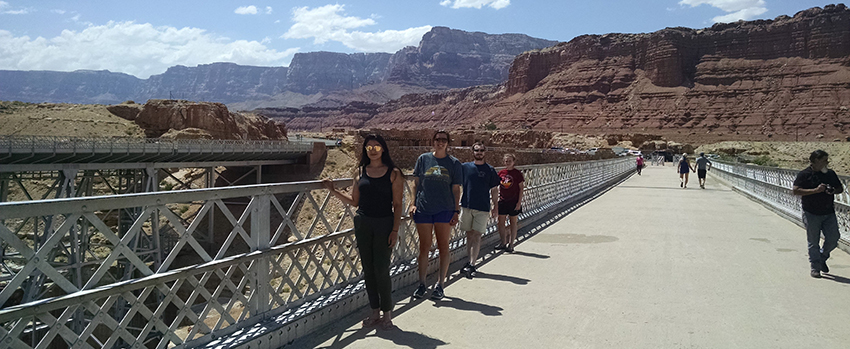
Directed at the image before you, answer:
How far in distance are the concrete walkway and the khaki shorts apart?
65cm

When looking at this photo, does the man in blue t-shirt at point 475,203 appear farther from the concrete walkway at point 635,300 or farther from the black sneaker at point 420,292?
the black sneaker at point 420,292

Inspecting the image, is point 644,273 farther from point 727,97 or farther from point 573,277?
point 727,97

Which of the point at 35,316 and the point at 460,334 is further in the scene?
the point at 460,334

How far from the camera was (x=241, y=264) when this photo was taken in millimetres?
4043

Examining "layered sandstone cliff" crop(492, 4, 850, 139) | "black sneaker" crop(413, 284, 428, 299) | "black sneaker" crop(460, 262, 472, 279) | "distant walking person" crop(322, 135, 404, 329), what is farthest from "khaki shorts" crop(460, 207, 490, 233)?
"layered sandstone cliff" crop(492, 4, 850, 139)

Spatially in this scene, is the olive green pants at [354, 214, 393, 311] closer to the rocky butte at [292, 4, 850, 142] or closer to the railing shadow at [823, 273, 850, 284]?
the railing shadow at [823, 273, 850, 284]

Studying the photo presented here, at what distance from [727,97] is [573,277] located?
110m

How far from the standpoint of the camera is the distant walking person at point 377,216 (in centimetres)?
453

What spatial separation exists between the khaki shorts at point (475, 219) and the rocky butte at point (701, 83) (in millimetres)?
86694

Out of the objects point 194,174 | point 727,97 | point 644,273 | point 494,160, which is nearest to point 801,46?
point 727,97

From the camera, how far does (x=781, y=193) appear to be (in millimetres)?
14000

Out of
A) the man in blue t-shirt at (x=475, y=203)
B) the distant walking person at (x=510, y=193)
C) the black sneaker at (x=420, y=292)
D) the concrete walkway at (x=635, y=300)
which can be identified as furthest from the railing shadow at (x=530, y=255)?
the black sneaker at (x=420, y=292)

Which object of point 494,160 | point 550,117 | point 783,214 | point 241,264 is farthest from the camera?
point 550,117

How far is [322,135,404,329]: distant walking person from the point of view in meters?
4.53
